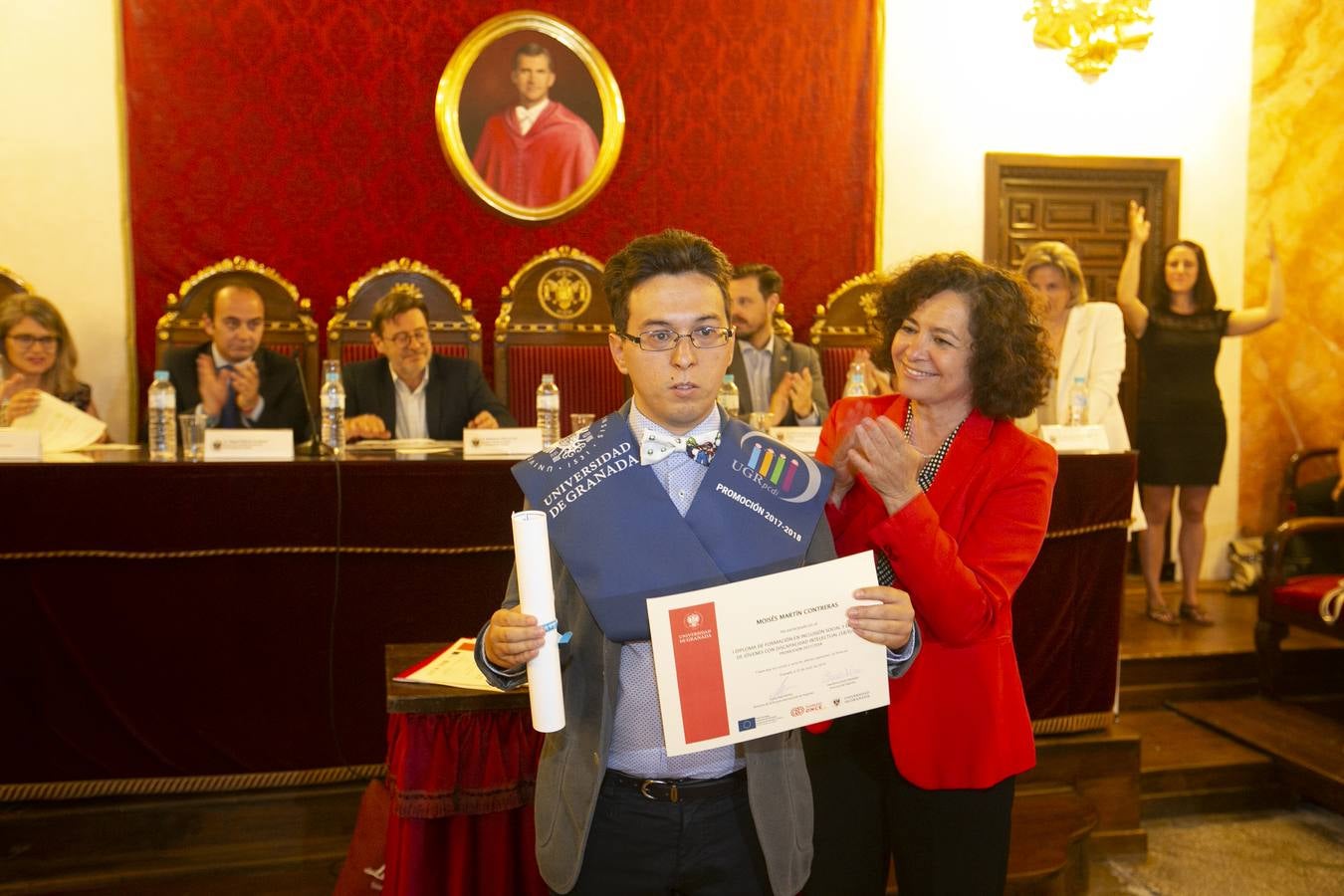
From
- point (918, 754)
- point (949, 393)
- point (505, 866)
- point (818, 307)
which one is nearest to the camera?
point (918, 754)

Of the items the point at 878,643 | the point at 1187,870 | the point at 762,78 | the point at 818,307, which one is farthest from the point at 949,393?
the point at 762,78

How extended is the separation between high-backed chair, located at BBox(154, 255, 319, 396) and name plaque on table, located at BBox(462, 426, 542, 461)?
1645mm

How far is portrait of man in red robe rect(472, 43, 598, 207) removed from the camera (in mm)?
4891

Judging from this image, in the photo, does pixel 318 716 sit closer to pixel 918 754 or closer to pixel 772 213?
pixel 918 754

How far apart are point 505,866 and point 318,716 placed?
1135mm

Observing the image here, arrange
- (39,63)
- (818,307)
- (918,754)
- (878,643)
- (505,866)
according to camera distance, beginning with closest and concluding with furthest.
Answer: (878,643), (918,754), (505,866), (39,63), (818,307)

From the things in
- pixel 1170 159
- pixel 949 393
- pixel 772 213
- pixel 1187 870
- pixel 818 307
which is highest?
pixel 1170 159

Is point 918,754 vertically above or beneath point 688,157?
beneath

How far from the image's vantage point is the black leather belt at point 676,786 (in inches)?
51.1

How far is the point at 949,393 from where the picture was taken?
5.57 ft

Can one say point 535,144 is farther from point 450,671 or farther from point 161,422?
point 450,671

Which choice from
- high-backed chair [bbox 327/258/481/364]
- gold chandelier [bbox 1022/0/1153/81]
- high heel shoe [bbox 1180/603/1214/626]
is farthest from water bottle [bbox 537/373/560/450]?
gold chandelier [bbox 1022/0/1153/81]

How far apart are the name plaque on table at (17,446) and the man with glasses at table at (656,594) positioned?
208 centimetres

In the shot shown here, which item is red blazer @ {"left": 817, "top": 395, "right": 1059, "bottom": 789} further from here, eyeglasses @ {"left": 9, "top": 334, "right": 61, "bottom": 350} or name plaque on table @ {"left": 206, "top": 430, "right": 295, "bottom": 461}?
eyeglasses @ {"left": 9, "top": 334, "right": 61, "bottom": 350}
